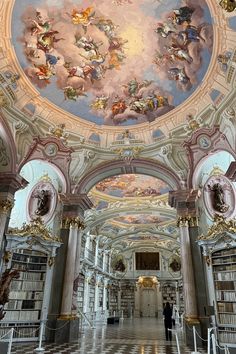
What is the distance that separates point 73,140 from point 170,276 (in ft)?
93.9

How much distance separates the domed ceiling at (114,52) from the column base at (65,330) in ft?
31.2

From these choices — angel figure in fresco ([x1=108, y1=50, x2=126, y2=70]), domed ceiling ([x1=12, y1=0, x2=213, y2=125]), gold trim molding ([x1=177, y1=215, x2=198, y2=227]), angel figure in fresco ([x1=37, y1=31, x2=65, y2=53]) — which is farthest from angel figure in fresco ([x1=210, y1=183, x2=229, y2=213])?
angel figure in fresco ([x1=37, y1=31, x2=65, y2=53])

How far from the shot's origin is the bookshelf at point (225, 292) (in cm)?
1029

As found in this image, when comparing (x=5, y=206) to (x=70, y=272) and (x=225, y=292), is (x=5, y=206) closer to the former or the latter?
(x=70, y=272)

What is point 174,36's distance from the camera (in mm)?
10633

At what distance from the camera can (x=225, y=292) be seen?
10.9 metres

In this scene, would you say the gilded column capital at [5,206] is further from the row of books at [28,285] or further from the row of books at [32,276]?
the row of books at [28,285]

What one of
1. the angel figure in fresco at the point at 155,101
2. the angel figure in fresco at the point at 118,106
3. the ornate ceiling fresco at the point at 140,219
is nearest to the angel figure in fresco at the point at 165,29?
the angel figure in fresco at the point at 155,101

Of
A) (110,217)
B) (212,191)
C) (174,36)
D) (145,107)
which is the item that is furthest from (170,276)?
(174,36)

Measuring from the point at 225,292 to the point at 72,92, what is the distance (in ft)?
35.5

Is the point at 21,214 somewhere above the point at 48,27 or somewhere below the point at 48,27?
below

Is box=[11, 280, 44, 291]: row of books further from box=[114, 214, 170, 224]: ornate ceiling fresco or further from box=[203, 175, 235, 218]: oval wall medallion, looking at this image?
box=[114, 214, 170, 224]: ornate ceiling fresco

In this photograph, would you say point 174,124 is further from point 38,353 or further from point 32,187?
point 38,353

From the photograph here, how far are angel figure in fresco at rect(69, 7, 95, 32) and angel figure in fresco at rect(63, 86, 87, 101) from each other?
286 centimetres
